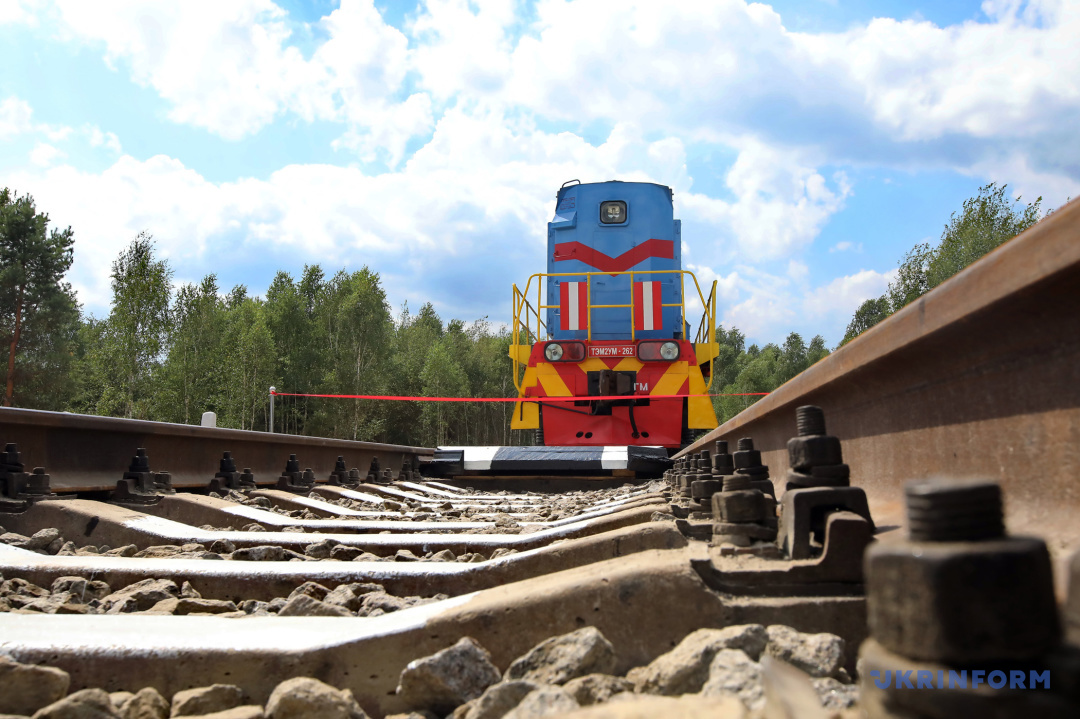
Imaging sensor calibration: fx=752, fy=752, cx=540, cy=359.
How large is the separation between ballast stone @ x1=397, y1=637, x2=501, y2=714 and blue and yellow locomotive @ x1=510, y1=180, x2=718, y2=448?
6.36m

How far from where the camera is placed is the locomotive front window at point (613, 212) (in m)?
9.56

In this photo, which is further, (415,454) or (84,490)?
(415,454)

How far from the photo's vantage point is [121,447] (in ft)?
12.0

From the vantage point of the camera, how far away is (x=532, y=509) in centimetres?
451

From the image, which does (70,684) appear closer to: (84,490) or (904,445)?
(904,445)

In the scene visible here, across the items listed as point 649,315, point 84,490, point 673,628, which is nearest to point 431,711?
point 673,628

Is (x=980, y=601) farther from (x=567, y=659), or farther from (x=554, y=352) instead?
(x=554, y=352)

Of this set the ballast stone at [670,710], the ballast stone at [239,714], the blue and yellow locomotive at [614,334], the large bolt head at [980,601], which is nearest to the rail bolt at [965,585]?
the large bolt head at [980,601]

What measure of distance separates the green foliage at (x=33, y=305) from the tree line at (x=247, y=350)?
0.14 ft

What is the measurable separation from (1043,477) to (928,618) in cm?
56

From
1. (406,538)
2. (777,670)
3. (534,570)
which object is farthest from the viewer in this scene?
(406,538)

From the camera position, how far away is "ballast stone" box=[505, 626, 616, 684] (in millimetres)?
1160

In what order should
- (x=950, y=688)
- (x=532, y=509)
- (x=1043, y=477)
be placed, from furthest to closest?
(x=532, y=509), (x=1043, y=477), (x=950, y=688)

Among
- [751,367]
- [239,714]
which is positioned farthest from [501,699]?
[751,367]
